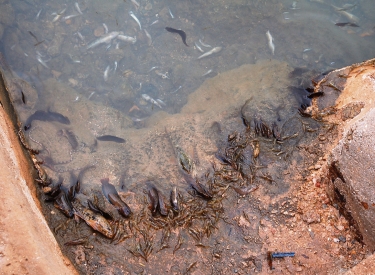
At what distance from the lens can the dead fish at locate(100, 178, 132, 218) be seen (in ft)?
13.3

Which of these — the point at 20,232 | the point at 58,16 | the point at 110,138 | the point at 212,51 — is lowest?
the point at 110,138

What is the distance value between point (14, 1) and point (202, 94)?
4.06 metres

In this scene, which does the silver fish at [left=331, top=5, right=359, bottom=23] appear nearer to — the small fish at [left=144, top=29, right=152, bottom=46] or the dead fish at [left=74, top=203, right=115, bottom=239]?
the small fish at [left=144, top=29, right=152, bottom=46]

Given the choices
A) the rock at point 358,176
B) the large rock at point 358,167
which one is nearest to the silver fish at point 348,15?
the large rock at point 358,167

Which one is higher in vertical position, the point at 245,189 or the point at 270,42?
the point at 270,42

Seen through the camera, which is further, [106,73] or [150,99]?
[106,73]

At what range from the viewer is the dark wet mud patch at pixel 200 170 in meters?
3.73

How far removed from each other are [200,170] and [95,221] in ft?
5.25

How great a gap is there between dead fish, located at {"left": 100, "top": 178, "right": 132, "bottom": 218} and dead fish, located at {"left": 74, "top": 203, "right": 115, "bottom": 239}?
0.78 ft

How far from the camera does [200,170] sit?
4430 millimetres

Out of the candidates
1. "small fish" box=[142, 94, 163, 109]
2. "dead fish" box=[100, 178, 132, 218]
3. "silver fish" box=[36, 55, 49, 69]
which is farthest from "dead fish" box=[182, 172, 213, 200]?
"silver fish" box=[36, 55, 49, 69]

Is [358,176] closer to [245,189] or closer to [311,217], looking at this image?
[311,217]

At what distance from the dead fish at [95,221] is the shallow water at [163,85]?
5.5 inches

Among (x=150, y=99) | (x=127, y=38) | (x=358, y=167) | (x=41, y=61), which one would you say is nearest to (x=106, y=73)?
(x=127, y=38)
